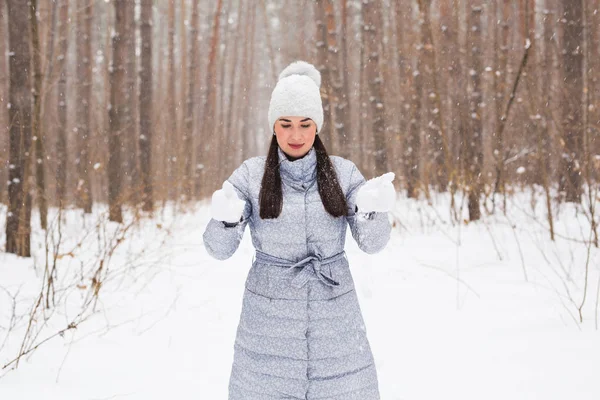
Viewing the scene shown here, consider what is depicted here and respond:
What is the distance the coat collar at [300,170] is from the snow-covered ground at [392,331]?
1.41 metres

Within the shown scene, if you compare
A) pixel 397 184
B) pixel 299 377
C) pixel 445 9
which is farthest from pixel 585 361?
pixel 397 184

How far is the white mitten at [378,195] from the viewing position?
1.71 meters

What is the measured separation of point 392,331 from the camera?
12.0ft

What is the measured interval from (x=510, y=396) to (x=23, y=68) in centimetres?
538

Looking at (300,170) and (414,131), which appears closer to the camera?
(300,170)

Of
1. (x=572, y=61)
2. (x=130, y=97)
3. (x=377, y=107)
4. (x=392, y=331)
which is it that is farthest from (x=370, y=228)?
(x=130, y=97)

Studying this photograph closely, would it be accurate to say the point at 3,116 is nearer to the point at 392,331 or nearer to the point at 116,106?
the point at 116,106

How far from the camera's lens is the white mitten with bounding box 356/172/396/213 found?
171cm

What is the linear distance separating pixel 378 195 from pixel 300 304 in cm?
46

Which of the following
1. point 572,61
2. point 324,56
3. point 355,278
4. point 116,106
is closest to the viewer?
point 355,278

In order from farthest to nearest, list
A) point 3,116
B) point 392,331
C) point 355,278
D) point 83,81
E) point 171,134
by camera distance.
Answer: point 83,81, point 171,134, point 3,116, point 355,278, point 392,331

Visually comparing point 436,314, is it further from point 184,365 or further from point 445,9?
point 445,9

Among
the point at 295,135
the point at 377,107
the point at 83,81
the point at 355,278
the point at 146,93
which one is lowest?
the point at 355,278

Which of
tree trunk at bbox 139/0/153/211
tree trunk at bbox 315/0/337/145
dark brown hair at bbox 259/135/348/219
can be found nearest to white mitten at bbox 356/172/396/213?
dark brown hair at bbox 259/135/348/219
